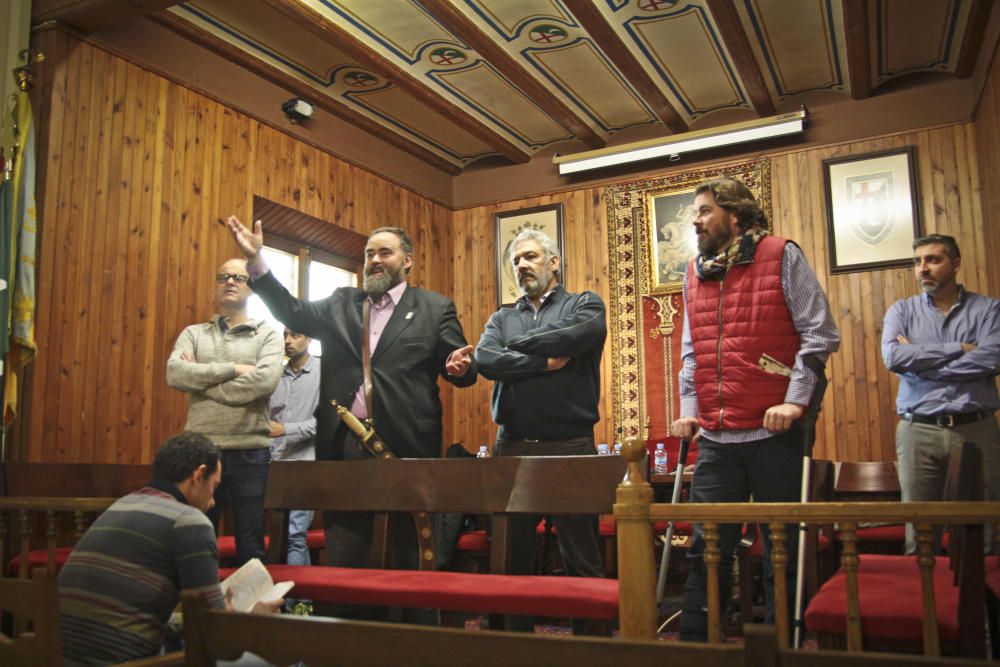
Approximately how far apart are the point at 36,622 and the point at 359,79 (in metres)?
5.76

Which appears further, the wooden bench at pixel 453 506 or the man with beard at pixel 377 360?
the man with beard at pixel 377 360

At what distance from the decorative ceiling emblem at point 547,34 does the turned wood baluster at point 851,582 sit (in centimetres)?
464

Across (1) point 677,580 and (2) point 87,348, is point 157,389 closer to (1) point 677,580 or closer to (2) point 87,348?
(2) point 87,348

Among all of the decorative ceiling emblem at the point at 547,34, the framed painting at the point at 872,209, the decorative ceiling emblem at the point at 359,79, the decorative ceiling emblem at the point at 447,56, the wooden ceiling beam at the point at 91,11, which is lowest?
the framed painting at the point at 872,209

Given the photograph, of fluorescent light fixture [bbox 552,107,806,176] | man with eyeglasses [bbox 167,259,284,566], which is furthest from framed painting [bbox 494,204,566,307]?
man with eyeglasses [bbox 167,259,284,566]

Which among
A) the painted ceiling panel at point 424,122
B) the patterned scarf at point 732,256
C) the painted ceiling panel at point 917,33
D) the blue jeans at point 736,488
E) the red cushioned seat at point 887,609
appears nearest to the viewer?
the red cushioned seat at point 887,609

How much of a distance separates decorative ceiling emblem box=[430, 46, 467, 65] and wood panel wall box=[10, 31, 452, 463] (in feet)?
4.50

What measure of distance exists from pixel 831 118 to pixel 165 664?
6736 millimetres

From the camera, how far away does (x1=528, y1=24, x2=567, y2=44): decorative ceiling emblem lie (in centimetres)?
579

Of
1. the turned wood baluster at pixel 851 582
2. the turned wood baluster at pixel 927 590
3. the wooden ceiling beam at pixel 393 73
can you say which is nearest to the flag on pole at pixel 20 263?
the wooden ceiling beam at pixel 393 73

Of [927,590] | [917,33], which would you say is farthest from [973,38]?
[927,590]

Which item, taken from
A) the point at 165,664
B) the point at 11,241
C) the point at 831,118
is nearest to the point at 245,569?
the point at 165,664

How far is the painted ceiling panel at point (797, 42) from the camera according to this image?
5.61 metres

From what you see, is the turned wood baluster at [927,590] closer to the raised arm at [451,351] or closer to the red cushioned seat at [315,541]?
the raised arm at [451,351]
